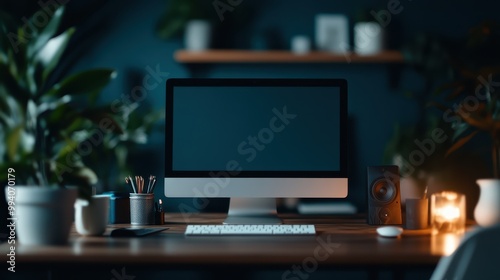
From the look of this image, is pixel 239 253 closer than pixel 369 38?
Yes

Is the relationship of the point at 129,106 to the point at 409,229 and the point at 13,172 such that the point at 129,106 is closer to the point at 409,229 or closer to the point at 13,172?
the point at 13,172

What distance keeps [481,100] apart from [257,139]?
3.74ft

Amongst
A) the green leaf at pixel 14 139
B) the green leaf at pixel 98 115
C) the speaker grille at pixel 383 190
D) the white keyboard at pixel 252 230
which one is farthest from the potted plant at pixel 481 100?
the green leaf at pixel 14 139

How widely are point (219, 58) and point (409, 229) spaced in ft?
3.60


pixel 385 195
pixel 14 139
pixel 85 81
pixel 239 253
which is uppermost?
pixel 85 81

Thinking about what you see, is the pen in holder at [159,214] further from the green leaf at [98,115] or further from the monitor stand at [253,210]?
the green leaf at [98,115]

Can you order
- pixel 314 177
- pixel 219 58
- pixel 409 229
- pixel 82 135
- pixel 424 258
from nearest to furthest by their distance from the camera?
1. pixel 424 258
2. pixel 409 229
3. pixel 314 177
4. pixel 82 135
5. pixel 219 58

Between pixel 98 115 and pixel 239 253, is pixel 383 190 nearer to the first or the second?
pixel 239 253

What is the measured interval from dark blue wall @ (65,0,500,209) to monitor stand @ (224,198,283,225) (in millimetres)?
655

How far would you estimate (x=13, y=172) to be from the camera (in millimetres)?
1481

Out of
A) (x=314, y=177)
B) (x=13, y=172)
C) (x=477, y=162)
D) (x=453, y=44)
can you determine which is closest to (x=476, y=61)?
(x=453, y=44)

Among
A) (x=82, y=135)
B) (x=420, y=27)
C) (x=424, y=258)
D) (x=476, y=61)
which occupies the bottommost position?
(x=424, y=258)

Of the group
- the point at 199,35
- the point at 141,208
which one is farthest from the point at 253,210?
the point at 199,35

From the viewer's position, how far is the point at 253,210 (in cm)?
208
